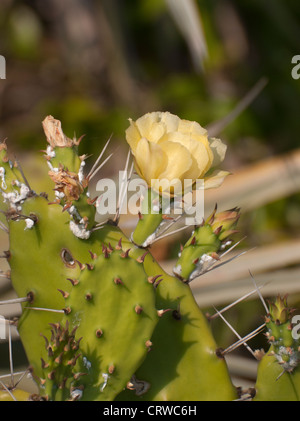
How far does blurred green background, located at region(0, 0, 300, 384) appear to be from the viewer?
2.33 m

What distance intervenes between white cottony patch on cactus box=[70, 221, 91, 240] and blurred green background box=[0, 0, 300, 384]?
132 centimetres

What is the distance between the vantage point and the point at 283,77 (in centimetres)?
240

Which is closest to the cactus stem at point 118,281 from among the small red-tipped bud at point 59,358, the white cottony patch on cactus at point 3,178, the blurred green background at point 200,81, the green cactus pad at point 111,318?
the green cactus pad at point 111,318

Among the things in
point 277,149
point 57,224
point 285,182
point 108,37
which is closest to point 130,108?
point 108,37

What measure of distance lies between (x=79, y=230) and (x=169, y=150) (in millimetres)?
158

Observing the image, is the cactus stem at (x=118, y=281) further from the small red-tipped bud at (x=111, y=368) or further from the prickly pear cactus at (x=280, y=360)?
the prickly pear cactus at (x=280, y=360)

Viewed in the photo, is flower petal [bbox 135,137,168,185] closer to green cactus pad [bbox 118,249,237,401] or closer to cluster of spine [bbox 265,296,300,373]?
green cactus pad [bbox 118,249,237,401]

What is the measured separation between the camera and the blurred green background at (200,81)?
7.63 ft

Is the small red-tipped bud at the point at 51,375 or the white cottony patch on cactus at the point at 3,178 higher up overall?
the white cottony patch on cactus at the point at 3,178

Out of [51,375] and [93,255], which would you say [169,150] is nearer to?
[93,255]

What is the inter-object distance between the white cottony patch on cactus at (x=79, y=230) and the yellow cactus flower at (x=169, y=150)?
10 cm

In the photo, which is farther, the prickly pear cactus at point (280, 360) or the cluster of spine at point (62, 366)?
the prickly pear cactus at point (280, 360)

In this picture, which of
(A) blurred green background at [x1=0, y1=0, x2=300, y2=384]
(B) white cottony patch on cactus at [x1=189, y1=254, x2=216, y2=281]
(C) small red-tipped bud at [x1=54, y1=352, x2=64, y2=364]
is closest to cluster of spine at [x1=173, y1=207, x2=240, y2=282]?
(B) white cottony patch on cactus at [x1=189, y1=254, x2=216, y2=281]

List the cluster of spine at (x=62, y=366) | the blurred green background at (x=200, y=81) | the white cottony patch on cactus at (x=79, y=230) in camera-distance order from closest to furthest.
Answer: the cluster of spine at (x=62, y=366)
the white cottony patch on cactus at (x=79, y=230)
the blurred green background at (x=200, y=81)
